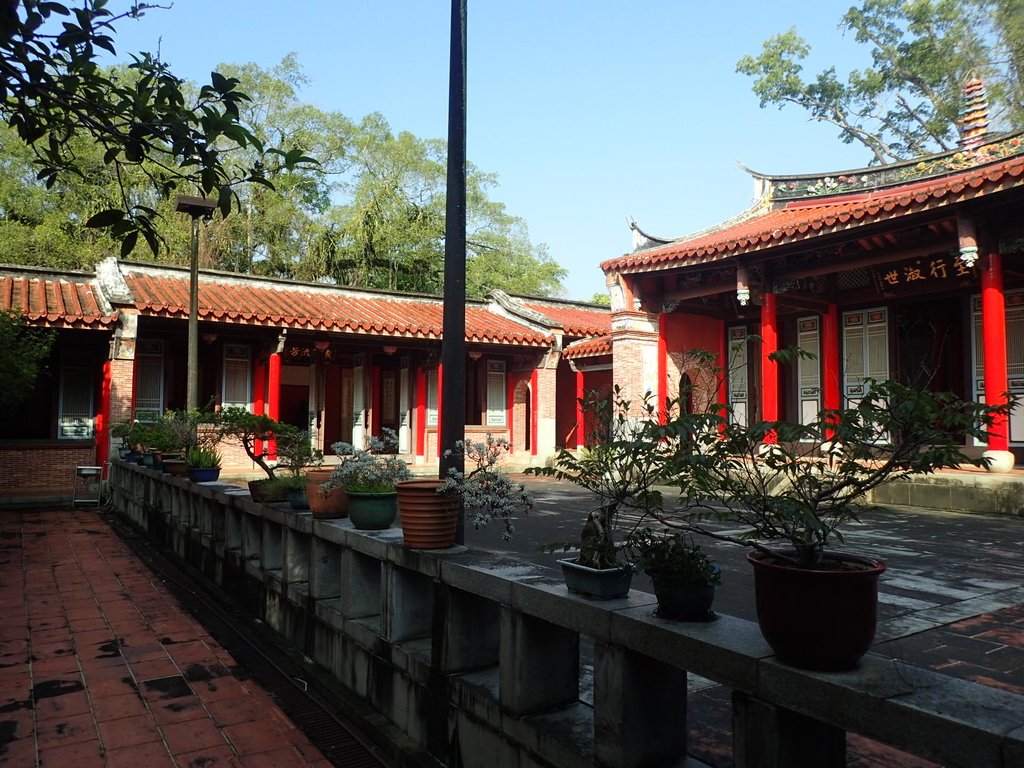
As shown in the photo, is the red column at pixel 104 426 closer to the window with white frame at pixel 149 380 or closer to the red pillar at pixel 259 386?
the window with white frame at pixel 149 380

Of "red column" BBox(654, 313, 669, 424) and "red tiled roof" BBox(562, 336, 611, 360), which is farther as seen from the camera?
"red tiled roof" BBox(562, 336, 611, 360)

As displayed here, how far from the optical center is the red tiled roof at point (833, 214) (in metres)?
7.95

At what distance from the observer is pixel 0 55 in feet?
8.27

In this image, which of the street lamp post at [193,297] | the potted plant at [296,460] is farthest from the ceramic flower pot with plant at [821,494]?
the street lamp post at [193,297]

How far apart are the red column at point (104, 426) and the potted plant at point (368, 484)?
9.86 m

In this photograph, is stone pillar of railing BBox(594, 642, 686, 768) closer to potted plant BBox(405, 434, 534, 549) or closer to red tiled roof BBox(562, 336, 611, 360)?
potted plant BBox(405, 434, 534, 549)

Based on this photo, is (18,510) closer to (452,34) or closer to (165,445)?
(165,445)

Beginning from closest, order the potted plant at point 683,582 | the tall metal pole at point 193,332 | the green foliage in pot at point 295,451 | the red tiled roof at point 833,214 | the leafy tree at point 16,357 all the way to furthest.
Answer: the potted plant at point 683,582, the green foliage in pot at point 295,451, the red tiled roof at point 833,214, the leafy tree at point 16,357, the tall metal pole at point 193,332

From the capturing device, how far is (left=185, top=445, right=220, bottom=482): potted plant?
24.2 feet

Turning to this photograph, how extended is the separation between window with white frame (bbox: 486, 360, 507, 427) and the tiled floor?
11058 mm

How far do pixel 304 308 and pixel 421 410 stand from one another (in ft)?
11.6

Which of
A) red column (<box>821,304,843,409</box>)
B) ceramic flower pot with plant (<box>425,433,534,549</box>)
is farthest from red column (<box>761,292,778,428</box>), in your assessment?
ceramic flower pot with plant (<box>425,433,534,549</box>)

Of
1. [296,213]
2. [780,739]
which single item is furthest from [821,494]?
[296,213]

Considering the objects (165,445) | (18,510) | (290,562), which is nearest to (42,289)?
(18,510)
